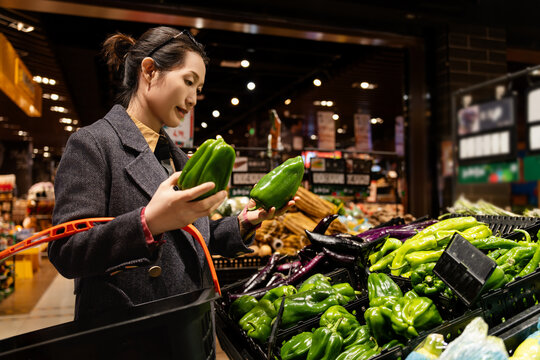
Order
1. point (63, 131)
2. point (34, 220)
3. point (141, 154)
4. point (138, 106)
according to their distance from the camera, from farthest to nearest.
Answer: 1. point (34, 220)
2. point (63, 131)
3. point (138, 106)
4. point (141, 154)

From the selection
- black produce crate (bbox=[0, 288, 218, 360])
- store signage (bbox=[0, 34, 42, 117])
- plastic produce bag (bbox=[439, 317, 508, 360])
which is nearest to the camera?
black produce crate (bbox=[0, 288, 218, 360])

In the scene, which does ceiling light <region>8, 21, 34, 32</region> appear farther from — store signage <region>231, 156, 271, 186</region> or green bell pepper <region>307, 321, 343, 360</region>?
green bell pepper <region>307, 321, 343, 360</region>

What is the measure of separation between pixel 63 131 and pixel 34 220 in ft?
5.99

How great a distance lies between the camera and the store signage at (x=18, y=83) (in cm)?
523

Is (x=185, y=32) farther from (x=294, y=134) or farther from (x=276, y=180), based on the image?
(x=294, y=134)

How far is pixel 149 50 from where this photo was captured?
1.53 metres

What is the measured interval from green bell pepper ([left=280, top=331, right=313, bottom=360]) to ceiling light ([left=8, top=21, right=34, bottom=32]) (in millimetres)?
5206

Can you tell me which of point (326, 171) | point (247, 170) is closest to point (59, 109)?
point (247, 170)

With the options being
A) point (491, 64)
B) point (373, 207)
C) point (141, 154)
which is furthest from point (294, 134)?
point (141, 154)

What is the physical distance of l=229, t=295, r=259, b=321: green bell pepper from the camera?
1.70 m

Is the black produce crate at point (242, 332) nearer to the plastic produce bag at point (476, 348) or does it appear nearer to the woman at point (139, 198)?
the woman at point (139, 198)

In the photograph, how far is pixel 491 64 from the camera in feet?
16.7

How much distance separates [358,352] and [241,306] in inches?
24.4

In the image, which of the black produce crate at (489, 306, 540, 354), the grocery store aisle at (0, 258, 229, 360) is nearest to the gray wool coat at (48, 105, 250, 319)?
the black produce crate at (489, 306, 540, 354)
